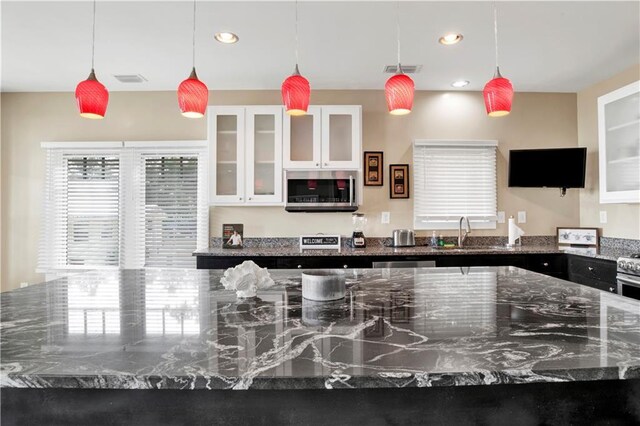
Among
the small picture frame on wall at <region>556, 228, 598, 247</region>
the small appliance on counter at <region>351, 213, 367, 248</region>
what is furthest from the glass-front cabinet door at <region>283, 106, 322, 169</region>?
the small picture frame on wall at <region>556, 228, 598, 247</region>

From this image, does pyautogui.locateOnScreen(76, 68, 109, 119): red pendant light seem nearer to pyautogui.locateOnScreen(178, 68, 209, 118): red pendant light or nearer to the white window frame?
pyautogui.locateOnScreen(178, 68, 209, 118): red pendant light

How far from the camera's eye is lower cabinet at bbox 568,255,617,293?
279 cm

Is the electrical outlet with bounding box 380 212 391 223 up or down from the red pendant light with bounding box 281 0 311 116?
Answer: down

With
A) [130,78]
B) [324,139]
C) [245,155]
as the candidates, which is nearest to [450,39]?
[324,139]

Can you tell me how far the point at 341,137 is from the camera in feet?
11.8

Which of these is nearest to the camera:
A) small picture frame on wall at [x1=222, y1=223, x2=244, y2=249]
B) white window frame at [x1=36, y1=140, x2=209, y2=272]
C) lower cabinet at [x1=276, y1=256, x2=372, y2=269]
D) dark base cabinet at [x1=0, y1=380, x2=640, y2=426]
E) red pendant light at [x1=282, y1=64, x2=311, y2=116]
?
dark base cabinet at [x1=0, y1=380, x2=640, y2=426]

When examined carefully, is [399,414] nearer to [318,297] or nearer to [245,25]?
[318,297]

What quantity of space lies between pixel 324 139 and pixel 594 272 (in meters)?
Result: 2.63

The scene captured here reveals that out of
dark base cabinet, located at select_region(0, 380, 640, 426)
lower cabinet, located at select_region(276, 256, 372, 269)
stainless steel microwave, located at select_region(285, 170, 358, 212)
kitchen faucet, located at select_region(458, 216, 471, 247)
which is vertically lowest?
dark base cabinet, located at select_region(0, 380, 640, 426)

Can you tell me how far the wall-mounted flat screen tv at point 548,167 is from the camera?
3.61 m

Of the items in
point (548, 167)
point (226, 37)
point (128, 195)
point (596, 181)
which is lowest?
point (128, 195)

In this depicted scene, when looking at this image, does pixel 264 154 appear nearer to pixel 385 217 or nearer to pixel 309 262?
pixel 309 262

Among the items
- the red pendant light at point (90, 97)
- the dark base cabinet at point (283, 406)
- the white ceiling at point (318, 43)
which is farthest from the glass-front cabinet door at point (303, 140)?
the dark base cabinet at point (283, 406)

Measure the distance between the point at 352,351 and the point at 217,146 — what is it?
317 cm
